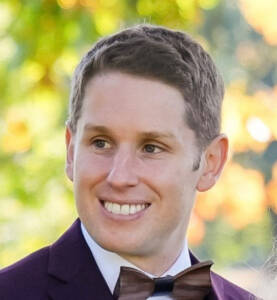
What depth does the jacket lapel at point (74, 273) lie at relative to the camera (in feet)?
12.7

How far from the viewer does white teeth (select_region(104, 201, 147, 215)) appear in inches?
151

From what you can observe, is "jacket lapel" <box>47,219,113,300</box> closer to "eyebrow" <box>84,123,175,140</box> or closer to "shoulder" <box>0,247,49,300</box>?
"shoulder" <box>0,247,49,300</box>

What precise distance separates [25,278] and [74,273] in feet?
0.52

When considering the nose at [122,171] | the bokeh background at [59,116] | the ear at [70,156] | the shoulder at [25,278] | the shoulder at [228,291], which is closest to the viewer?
the nose at [122,171]

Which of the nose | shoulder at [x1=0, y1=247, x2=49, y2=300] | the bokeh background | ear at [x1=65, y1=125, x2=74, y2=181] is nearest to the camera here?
the nose

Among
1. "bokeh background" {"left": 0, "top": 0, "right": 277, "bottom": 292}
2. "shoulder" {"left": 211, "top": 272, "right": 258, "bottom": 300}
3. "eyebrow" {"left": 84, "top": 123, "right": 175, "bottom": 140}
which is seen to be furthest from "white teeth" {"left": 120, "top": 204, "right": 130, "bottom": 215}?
"bokeh background" {"left": 0, "top": 0, "right": 277, "bottom": 292}

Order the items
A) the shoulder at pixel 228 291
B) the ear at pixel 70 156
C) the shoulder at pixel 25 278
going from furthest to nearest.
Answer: the shoulder at pixel 228 291, the ear at pixel 70 156, the shoulder at pixel 25 278

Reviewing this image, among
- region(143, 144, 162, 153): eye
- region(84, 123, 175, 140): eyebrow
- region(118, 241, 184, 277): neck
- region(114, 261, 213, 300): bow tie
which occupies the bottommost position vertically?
region(114, 261, 213, 300): bow tie

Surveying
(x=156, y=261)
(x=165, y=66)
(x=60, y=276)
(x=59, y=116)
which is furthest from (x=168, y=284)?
(x=59, y=116)

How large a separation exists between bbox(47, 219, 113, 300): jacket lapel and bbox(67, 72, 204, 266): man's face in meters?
0.13

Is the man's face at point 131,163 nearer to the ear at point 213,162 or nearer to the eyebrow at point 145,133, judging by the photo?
the eyebrow at point 145,133

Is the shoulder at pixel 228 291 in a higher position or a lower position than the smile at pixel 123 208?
lower

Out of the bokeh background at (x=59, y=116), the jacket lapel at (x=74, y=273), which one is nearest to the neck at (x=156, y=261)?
the jacket lapel at (x=74, y=273)

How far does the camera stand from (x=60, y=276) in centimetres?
391
